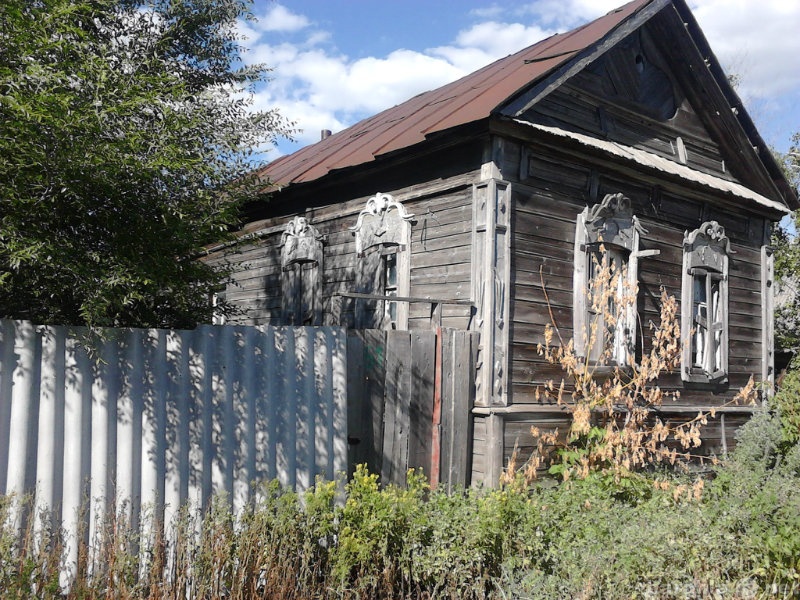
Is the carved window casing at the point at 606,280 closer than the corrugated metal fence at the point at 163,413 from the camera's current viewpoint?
No

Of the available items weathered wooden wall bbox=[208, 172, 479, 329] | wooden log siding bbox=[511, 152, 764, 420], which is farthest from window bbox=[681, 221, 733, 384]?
weathered wooden wall bbox=[208, 172, 479, 329]

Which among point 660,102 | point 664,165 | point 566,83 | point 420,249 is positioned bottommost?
point 420,249

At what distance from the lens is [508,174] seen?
320 inches

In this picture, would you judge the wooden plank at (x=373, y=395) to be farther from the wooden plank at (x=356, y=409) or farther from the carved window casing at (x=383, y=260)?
the carved window casing at (x=383, y=260)

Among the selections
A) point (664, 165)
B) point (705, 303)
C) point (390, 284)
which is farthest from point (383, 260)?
point (705, 303)

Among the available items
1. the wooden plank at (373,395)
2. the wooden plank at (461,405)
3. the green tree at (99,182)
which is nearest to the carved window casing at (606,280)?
the wooden plank at (461,405)

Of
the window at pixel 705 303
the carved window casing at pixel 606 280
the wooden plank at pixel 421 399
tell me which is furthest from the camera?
the window at pixel 705 303

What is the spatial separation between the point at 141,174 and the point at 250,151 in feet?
5.76

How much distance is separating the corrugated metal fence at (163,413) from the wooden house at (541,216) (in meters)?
1.44

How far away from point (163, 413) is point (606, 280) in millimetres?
5335

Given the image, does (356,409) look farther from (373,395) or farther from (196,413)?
(196,413)

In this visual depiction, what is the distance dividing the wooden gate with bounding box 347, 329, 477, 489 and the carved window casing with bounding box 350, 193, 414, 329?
1.64 m

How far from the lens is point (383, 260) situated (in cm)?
954

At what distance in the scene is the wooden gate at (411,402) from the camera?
6.80m
